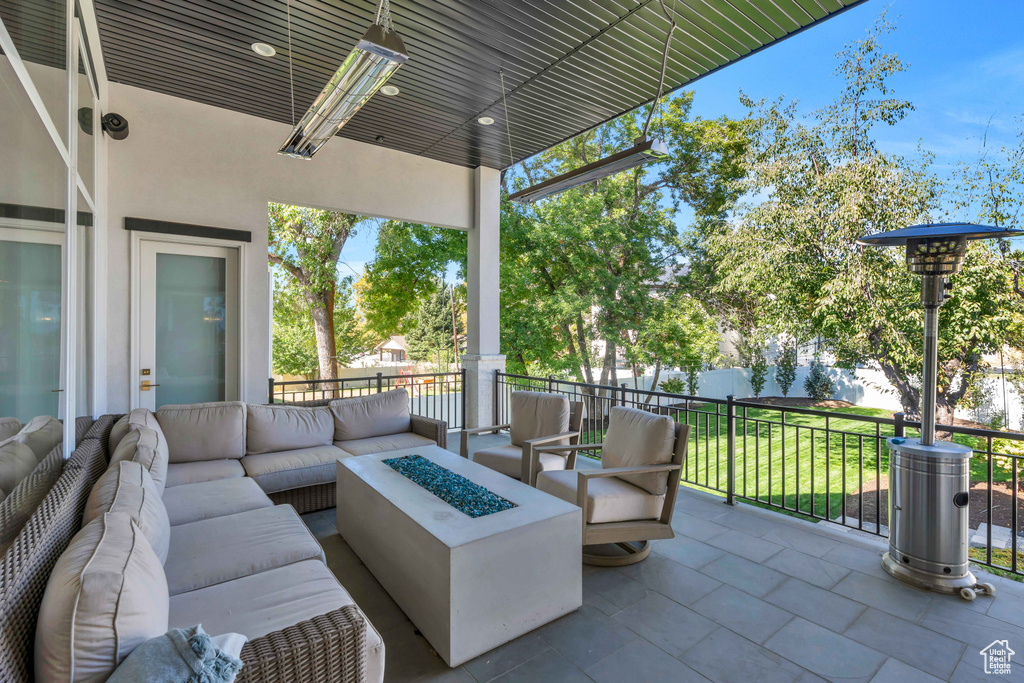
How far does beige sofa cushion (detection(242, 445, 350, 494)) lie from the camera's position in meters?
3.22

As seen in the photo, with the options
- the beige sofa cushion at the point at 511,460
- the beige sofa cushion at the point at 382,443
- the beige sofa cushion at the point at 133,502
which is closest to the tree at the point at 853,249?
the beige sofa cushion at the point at 511,460

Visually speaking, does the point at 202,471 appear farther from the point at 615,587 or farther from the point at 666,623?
the point at 666,623

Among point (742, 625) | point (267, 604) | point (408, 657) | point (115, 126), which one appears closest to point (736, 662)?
point (742, 625)

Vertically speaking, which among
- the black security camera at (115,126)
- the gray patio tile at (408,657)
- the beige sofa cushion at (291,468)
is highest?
the black security camera at (115,126)

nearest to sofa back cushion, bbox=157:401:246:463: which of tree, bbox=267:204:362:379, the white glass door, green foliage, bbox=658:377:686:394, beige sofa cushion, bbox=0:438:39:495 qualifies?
the white glass door

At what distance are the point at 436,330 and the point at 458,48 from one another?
18.8 meters

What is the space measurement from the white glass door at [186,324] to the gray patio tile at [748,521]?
430cm

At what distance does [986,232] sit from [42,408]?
4.16 m

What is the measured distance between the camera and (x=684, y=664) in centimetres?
183

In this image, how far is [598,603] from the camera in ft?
7.37

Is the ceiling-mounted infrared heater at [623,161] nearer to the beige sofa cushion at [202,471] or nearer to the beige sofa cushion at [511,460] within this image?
the beige sofa cushion at [511,460]

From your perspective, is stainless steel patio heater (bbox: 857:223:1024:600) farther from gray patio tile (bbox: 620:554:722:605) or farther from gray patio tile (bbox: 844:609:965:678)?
gray patio tile (bbox: 620:554:722:605)

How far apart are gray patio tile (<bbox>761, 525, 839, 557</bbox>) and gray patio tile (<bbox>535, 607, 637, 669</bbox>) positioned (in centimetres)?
143

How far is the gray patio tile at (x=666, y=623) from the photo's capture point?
1.97 meters
